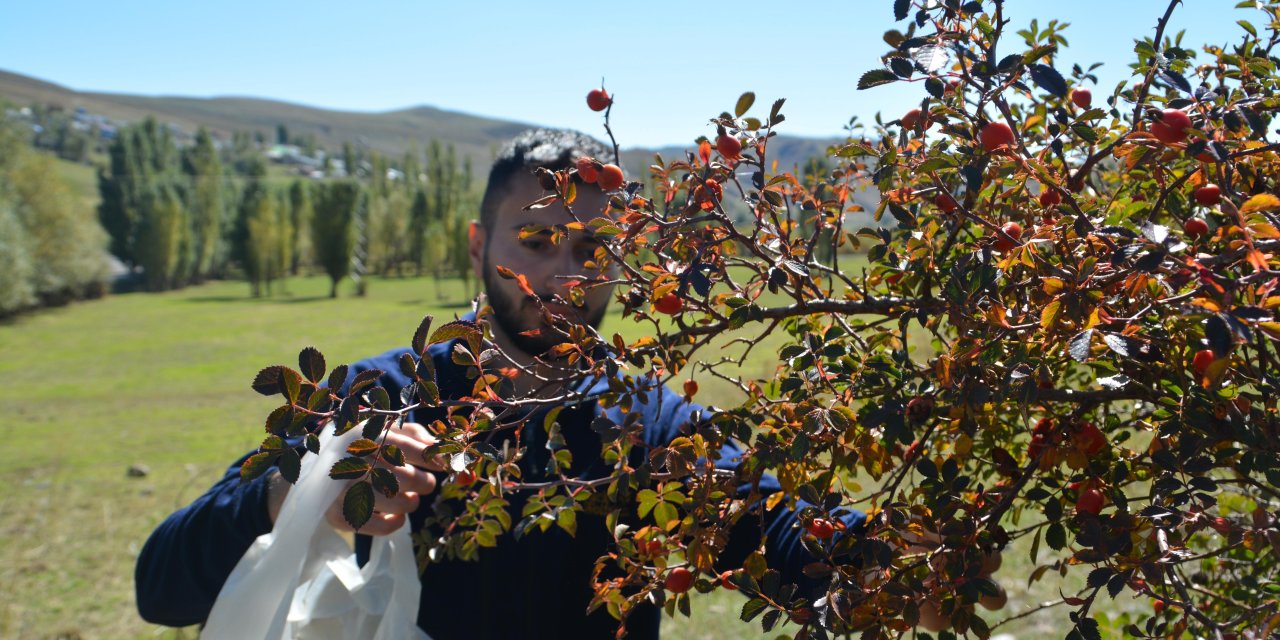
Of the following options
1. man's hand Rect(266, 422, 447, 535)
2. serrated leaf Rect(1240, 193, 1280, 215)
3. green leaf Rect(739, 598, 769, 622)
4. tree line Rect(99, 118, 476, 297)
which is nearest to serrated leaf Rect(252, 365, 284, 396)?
man's hand Rect(266, 422, 447, 535)

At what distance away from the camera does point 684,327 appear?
121 centimetres

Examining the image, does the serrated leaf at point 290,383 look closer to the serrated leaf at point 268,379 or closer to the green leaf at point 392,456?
the serrated leaf at point 268,379

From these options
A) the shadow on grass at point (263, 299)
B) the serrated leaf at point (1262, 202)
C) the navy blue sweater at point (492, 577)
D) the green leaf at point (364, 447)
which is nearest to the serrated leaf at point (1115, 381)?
the serrated leaf at point (1262, 202)

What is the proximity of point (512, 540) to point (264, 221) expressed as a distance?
50.9 meters

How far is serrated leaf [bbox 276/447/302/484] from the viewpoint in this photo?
93cm

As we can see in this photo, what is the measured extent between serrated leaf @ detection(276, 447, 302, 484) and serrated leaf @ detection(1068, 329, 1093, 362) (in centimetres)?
77

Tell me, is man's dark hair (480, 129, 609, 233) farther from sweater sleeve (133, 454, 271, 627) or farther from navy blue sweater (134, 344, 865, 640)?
sweater sleeve (133, 454, 271, 627)

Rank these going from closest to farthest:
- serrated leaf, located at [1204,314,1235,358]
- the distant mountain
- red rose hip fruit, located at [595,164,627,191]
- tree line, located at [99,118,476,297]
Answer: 1. serrated leaf, located at [1204,314,1235,358]
2. red rose hip fruit, located at [595,164,627,191]
3. tree line, located at [99,118,476,297]
4. the distant mountain

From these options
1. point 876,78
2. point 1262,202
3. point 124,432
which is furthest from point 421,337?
point 124,432

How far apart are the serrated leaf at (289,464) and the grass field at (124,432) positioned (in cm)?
176

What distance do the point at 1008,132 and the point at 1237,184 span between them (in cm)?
33

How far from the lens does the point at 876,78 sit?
1.02m

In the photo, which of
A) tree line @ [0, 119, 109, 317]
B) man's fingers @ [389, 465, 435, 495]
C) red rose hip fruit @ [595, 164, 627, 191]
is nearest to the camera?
red rose hip fruit @ [595, 164, 627, 191]

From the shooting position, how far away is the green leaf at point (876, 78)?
102cm
